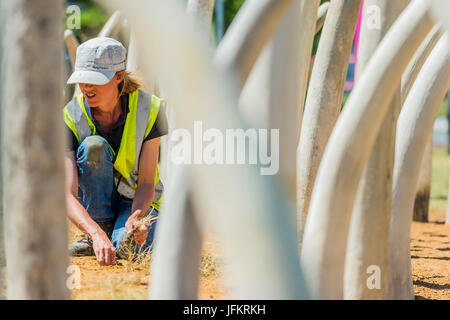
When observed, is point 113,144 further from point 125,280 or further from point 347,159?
point 347,159

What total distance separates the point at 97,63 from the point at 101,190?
0.77 meters

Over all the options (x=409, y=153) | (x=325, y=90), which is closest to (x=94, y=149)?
(x=325, y=90)

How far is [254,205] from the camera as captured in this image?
6.47 feet

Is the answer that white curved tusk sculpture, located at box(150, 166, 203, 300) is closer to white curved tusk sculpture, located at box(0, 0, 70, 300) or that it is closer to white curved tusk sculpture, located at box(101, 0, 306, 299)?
white curved tusk sculpture, located at box(101, 0, 306, 299)

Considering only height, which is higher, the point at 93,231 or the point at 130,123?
the point at 130,123

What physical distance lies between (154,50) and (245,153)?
393 millimetres

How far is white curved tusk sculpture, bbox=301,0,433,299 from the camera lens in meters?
2.30

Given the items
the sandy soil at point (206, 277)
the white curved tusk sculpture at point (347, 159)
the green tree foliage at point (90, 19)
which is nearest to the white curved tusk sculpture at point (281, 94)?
the white curved tusk sculpture at point (347, 159)

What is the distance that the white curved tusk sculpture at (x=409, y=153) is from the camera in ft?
9.55

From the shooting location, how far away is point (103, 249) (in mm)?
3543

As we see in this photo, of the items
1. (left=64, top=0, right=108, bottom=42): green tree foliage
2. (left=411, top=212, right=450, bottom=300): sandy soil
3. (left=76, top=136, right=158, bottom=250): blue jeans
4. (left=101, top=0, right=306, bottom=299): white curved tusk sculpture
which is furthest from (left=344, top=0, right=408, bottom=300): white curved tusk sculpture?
(left=64, top=0, right=108, bottom=42): green tree foliage

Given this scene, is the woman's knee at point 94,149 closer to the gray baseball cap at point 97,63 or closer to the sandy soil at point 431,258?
the gray baseball cap at point 97,63
